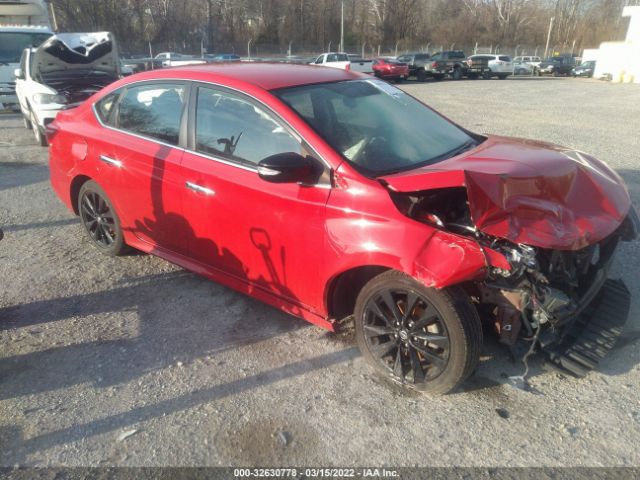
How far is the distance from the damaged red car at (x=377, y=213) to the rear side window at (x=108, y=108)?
0.21 metres

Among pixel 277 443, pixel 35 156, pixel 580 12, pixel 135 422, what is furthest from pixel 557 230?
pixel 580 12

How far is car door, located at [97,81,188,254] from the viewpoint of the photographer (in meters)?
3.68

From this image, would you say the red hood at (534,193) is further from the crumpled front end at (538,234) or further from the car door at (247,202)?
the car door at (247,202)

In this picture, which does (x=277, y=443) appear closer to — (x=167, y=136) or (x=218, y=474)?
(x=218, y=474)

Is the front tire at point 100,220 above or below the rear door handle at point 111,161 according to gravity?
below

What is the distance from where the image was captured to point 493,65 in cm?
3394

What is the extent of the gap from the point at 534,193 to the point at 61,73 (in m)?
10.5

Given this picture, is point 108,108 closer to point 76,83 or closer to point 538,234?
point 538,234

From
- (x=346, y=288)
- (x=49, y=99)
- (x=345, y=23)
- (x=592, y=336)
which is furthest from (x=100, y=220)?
(x=345, y=23)

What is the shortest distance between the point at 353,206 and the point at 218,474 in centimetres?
152

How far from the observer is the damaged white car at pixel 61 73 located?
30.5ft

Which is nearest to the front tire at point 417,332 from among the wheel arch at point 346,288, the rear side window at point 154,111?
→ the wheel arch at point 346,288

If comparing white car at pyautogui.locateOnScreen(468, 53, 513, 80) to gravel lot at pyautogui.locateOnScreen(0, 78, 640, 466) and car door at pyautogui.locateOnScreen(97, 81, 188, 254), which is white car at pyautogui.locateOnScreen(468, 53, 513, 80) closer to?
gravel lot at pyautogui.locateOnScreen(0, 78, 640, 466)

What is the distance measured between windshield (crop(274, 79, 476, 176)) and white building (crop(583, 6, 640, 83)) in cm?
3518
